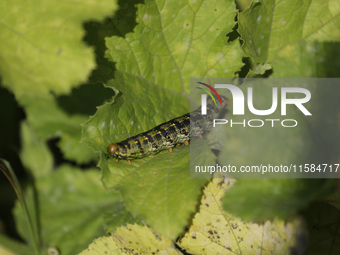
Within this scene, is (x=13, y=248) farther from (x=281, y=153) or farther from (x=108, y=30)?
(x=281, y=153)

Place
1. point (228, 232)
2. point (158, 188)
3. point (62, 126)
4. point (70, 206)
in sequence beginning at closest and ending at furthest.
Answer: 1. point (158, 188)
2. point (228, 232)
3. point (62, 126)
4. point (70, 206)

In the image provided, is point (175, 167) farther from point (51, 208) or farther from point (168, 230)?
point (51, 208)

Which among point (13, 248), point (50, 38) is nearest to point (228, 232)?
point (50, 38)

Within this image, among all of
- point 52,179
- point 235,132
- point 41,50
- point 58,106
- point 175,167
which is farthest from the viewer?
point 52,179

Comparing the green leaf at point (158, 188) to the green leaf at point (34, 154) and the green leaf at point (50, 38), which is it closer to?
the green leaf at point (50, 38)

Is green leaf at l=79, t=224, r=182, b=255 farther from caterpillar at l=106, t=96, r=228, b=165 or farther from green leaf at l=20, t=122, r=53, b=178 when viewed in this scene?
green leaf at l=20, t=122, r=53, b=178

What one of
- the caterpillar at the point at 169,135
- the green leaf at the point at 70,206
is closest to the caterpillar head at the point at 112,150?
the caterpillar at the point at 169,135

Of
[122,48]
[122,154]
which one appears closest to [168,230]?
[122,154]
